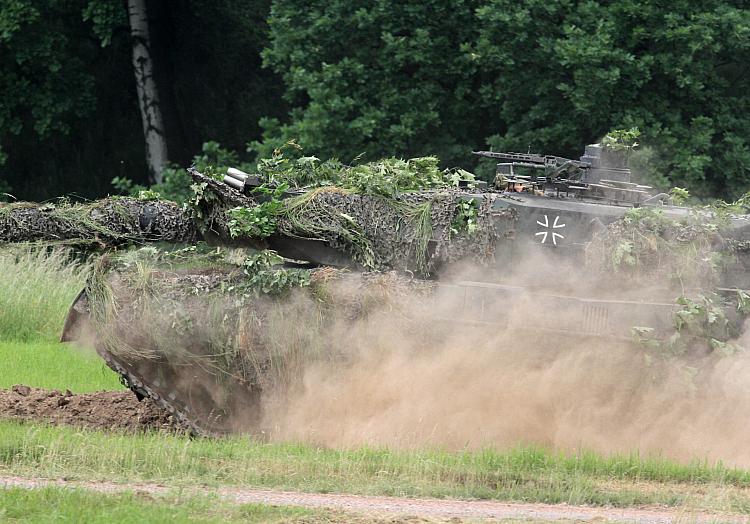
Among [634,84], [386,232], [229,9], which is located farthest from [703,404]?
[229,9]

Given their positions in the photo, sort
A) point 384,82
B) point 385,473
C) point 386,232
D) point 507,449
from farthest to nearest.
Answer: point 384,82 < point 386,232 < point 507,449 < point 385,473

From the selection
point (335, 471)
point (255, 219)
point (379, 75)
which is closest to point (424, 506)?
point (335, 471)

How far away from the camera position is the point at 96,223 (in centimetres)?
1192

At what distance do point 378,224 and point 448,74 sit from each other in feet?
43.0

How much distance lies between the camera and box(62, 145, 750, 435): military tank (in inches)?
450

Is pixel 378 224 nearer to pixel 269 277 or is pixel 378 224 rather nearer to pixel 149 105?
pixel 269 277

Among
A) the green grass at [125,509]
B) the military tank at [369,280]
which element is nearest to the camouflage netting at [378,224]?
the military tank at [369,280]

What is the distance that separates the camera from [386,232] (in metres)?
12.0

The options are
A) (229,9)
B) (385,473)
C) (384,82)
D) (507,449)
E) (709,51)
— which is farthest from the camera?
(229,9)

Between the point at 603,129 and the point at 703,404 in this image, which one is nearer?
the point at 703,404

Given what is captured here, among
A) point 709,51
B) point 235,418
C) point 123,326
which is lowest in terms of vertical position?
point 235,418

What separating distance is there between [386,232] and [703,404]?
331cm

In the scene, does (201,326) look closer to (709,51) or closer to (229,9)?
(709,51)

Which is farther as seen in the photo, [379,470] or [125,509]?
[379,470]
